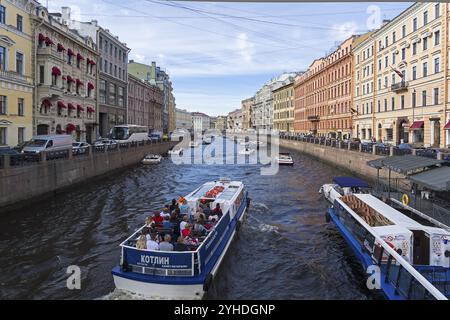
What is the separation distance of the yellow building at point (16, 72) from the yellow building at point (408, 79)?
3887 cm

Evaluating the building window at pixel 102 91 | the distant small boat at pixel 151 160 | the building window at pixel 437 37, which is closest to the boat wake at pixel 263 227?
the building window at pixel 437 37

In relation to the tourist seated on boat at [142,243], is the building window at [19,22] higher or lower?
higher

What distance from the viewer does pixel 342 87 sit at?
2936 inches

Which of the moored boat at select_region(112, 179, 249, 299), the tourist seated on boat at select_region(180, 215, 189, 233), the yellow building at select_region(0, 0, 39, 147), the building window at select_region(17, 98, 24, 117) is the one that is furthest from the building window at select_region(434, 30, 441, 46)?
the building window at select_region(17, 98, 24, 117)

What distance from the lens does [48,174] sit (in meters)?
26.1

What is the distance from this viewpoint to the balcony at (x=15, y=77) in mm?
32438

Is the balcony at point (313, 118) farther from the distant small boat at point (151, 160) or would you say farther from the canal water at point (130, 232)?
the canal water at point (130, 232)

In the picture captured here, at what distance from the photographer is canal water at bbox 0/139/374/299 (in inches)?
497

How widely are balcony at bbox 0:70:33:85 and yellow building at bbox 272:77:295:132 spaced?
8966 cm

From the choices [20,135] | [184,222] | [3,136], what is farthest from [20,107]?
[184,222]

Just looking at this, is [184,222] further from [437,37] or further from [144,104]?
[144,104]

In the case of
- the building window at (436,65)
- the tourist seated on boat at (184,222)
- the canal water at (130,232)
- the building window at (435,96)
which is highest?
the building window at (436,65)
